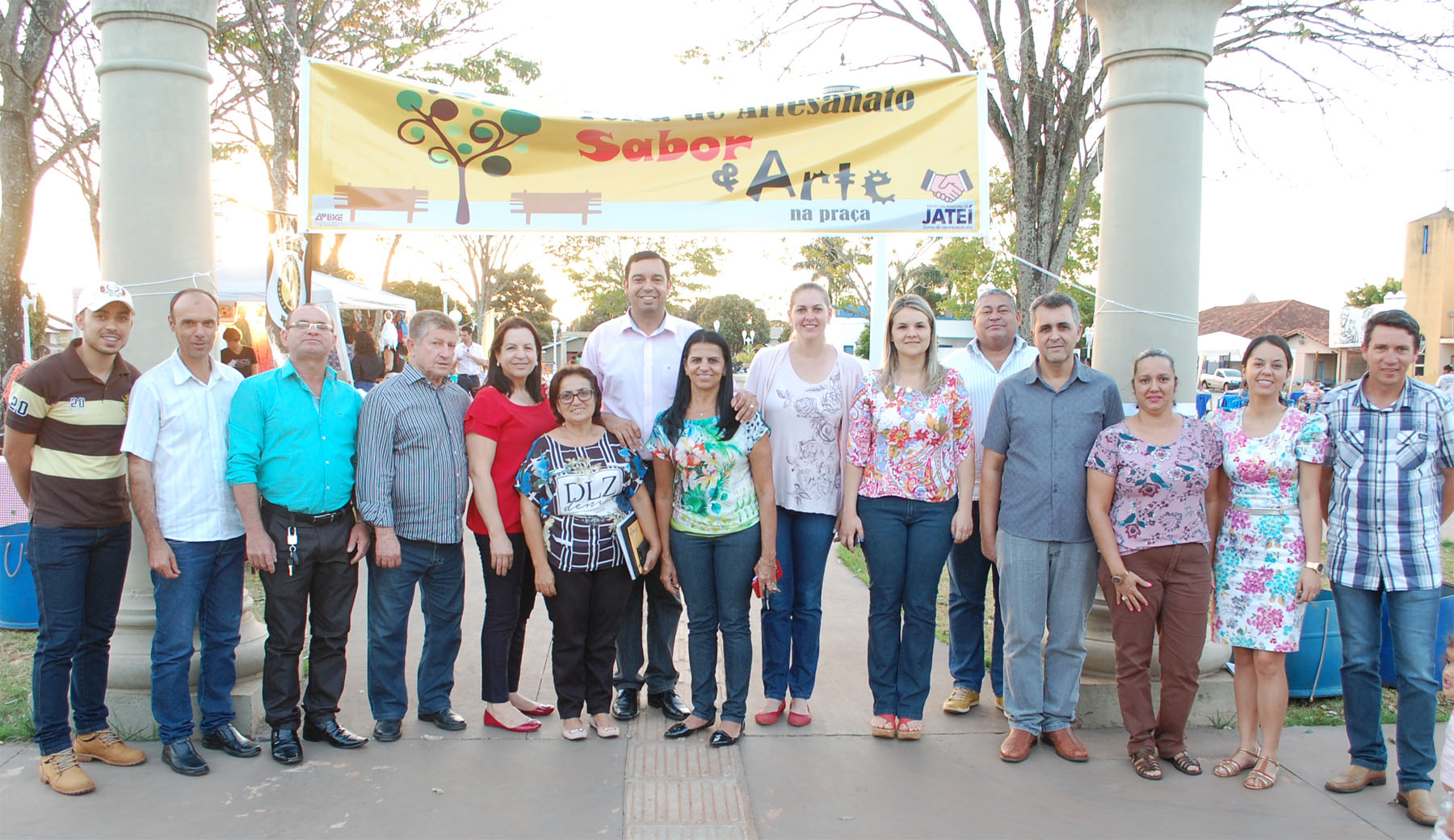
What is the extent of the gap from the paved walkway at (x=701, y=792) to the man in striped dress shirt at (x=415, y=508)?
281 millimetres

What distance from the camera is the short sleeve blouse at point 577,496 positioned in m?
3.82

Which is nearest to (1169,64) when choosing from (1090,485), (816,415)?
(1090,485)

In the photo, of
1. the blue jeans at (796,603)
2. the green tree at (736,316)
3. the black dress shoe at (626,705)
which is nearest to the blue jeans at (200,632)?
the black dress shoe at (626,705)

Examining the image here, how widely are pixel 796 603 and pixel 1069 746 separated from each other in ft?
4.14

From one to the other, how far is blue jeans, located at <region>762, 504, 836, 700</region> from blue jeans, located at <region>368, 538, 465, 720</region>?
1.17 metres

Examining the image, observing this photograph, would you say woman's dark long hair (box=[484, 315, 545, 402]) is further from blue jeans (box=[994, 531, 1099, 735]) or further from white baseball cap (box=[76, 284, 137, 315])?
blue jeans (box=[994, 531, 1099, 735])

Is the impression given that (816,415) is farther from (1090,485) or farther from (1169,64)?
(1169,64)

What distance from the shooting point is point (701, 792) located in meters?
3.47

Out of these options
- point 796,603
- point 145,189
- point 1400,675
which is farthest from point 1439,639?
point 145,189

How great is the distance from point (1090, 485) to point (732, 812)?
188cm

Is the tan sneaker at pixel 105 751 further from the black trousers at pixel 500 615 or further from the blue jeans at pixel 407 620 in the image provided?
the black trousers at pixel 500 615

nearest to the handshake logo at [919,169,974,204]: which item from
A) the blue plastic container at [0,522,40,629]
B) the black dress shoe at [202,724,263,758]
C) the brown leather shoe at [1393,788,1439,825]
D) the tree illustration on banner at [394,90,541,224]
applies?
the tree illustration on banner at [394,90,541,224]

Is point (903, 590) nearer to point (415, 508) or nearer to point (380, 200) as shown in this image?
point (415, 508)

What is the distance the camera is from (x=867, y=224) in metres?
4.45
